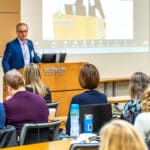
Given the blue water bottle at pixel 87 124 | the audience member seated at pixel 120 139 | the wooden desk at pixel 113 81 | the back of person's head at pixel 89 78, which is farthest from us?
the wooden desk at pixel 113 81

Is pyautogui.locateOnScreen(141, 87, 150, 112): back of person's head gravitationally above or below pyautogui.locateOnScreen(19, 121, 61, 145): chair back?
above

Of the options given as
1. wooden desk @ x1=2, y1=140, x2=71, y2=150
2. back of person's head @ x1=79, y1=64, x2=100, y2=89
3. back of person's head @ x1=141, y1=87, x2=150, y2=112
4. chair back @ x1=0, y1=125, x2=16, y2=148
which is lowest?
wooden desk @ x1=2, y1=140, x2=71, y2=150

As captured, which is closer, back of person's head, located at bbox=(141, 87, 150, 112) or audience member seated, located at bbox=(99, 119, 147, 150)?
audience member seated, located at bbox=(99, 119, 147, 150)

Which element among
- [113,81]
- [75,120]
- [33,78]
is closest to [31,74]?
[33,78]

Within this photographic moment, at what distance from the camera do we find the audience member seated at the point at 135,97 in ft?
13.3

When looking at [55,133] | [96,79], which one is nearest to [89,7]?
[96,79]

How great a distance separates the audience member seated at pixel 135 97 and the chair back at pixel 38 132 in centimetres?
71

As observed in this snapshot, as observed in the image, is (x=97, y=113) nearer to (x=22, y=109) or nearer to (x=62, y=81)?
(x=22, y=109)

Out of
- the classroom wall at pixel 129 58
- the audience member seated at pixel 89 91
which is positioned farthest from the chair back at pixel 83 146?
the classroom wall at pixel 129 58

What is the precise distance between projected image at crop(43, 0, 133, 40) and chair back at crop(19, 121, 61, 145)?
455 centimetres

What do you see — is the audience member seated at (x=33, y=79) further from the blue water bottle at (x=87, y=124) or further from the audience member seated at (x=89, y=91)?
the blue water bottle at (x=87, y=124)

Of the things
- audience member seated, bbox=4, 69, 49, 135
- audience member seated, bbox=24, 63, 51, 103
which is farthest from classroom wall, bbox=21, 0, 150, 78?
audience member seated, bbox=4, 69, 49, 135

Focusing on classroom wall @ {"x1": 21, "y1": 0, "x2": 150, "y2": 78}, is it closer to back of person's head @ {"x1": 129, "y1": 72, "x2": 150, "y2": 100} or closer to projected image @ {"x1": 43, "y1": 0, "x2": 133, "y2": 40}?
projected image @ {"x1": 43, "y1": 0, "x2": 133, "y2": 40}

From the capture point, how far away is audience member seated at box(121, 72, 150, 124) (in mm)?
4039
